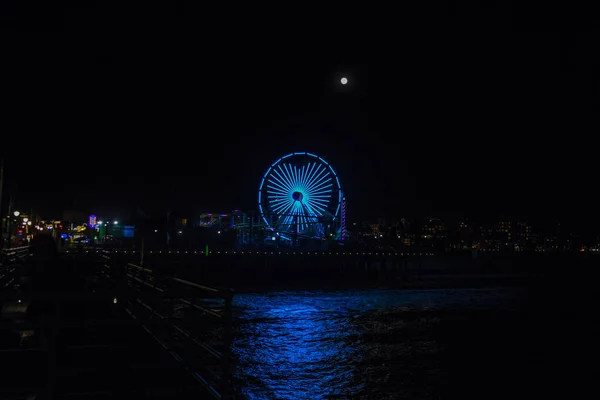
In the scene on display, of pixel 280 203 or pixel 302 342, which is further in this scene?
pixel 280 203

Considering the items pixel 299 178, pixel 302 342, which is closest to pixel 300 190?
pixel 299 178

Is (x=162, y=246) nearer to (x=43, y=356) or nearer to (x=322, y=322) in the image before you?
(x=322, y=322)

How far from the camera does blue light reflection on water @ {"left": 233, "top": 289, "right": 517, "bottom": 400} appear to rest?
823 cm

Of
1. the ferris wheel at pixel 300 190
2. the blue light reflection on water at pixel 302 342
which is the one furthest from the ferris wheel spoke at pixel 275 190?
the blue light reflection on water at pixel 302 342

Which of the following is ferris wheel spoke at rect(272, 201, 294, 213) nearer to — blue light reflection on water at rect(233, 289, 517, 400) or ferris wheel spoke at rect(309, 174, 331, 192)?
ferris wheel spoke at rect(309, 174, 331, 192)

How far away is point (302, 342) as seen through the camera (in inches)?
472

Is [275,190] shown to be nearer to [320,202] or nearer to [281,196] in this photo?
[281,196]

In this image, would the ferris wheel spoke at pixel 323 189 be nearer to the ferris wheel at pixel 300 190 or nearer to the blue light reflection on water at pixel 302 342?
the ferris wheel at pixel 300 190

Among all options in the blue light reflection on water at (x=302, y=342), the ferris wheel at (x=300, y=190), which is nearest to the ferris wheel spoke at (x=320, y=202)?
A: the ferris wheel at (x=300, y=190)

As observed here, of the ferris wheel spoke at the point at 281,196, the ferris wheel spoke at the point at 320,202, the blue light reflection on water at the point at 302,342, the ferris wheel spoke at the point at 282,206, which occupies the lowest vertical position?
the blue light reflection on water at the point at 302,342

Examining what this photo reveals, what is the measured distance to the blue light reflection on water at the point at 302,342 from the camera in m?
8.23

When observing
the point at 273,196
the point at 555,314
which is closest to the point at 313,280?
the point at 273,196

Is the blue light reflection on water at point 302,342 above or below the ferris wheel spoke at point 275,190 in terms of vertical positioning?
below

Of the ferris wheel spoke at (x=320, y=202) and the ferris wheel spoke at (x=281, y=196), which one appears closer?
the ferris wheel spoke at (x=281, y=196)
